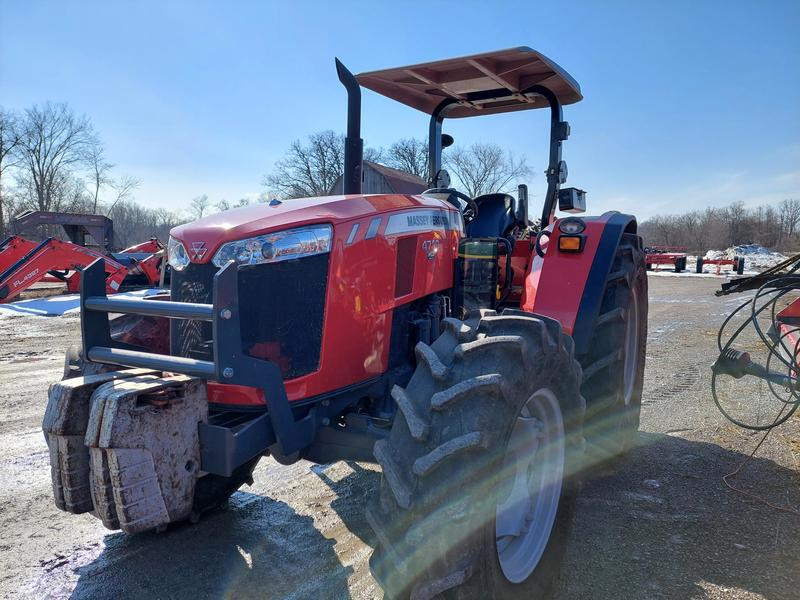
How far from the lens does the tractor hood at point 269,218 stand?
224 centimetres

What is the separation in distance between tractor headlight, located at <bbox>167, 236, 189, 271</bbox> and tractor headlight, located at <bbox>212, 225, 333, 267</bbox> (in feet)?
0.64

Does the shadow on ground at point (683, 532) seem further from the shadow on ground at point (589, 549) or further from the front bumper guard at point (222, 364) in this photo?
the front bumper guard at point (222, 364)

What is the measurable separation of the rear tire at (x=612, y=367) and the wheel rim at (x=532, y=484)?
81 cm

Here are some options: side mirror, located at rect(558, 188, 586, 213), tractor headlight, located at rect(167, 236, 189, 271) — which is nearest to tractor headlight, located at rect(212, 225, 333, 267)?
tractor headlight, located at rect(167, 236, 189, 271)

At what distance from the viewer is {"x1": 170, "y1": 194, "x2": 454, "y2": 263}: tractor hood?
2.24m

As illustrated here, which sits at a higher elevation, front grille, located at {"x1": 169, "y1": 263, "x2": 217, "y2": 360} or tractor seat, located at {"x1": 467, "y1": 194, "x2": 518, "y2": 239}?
tractor seat, located at {"x1": 467, "y1": 194, "x2": 518, "y2": 239}

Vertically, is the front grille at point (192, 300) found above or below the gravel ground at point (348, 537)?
above

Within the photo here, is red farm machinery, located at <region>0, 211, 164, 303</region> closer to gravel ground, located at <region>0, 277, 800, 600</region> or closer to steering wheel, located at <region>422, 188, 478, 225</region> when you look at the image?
gravel ground, located at <region>0, 277, 800, 600</region>

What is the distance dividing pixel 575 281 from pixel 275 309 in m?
1.74

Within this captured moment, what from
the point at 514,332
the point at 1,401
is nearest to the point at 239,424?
the point at 514,332

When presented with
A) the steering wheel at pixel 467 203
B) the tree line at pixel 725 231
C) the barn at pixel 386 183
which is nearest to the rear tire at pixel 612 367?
the steering wheel at pixel 467 203

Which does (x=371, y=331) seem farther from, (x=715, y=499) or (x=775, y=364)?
(x=775, y=364)

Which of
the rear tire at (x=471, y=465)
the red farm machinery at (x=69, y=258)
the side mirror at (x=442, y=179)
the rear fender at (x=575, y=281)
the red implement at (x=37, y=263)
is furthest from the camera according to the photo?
the red farm machinery at (x=69, y=258)

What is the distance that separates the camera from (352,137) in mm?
2951
